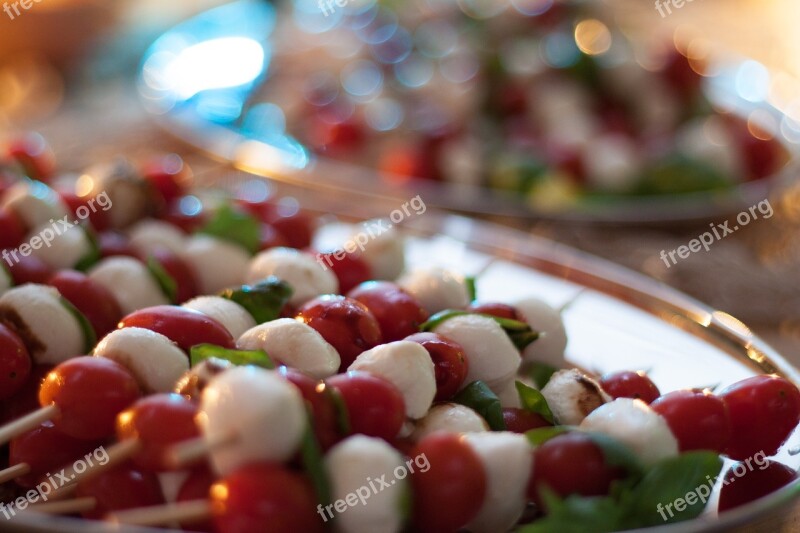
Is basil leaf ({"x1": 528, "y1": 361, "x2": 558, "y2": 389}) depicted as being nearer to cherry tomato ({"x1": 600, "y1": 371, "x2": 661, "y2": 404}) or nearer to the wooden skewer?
cherry tomato ({"x1": 600, "y1": 371, "x2": 661, "y2": 404})

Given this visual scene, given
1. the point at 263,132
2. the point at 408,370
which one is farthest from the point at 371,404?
the point at 263,132

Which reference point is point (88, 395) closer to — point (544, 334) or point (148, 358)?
point (148, 358)

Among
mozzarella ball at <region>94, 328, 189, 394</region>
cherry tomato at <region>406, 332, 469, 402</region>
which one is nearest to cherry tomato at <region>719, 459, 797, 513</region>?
cherry tomato at <region>406, 332, 469, 402</region>

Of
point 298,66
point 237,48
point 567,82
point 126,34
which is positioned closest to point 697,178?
point 567,82

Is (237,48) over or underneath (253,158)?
over

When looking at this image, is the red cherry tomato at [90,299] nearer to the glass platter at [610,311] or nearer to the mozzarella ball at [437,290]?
the mozzarella ball at [437,290]

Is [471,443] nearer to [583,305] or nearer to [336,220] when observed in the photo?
[583,305]

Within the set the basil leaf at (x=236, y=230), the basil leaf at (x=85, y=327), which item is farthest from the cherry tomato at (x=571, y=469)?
the basil leaf at (x=236, y=230)
